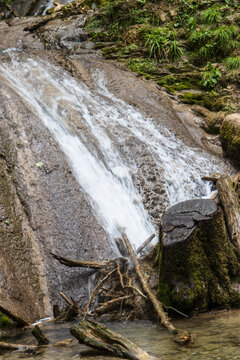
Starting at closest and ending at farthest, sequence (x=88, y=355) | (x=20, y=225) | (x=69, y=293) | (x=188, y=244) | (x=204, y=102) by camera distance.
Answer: (x=88, y=355) < (x=188, y=244) < (x=69, y=293) < (x=20, y=225) < (x=204, y=102)

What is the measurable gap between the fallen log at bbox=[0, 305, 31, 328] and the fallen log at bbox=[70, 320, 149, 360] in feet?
4.29

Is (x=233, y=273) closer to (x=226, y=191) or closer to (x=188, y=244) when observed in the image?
(x=188, y=244)

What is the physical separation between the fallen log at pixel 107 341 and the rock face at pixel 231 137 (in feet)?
19.9

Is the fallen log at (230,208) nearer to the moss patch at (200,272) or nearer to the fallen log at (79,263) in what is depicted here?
the moss patch at (200,272)

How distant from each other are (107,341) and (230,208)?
9.50 ft

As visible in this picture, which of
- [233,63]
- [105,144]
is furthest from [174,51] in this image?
[105,144]

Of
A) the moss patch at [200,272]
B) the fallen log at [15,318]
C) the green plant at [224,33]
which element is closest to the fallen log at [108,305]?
the moss patch at [200,272]

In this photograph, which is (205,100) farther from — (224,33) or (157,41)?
(224,33)

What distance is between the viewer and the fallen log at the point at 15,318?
12.6 feet

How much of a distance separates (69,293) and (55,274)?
1.03ft

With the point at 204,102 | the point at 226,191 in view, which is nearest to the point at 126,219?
the point at 226,191

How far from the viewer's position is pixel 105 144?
726 cm

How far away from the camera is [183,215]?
391 cm

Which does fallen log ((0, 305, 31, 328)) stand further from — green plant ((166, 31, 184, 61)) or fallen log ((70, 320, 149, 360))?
green plant ((166, 31, 184, 61))
